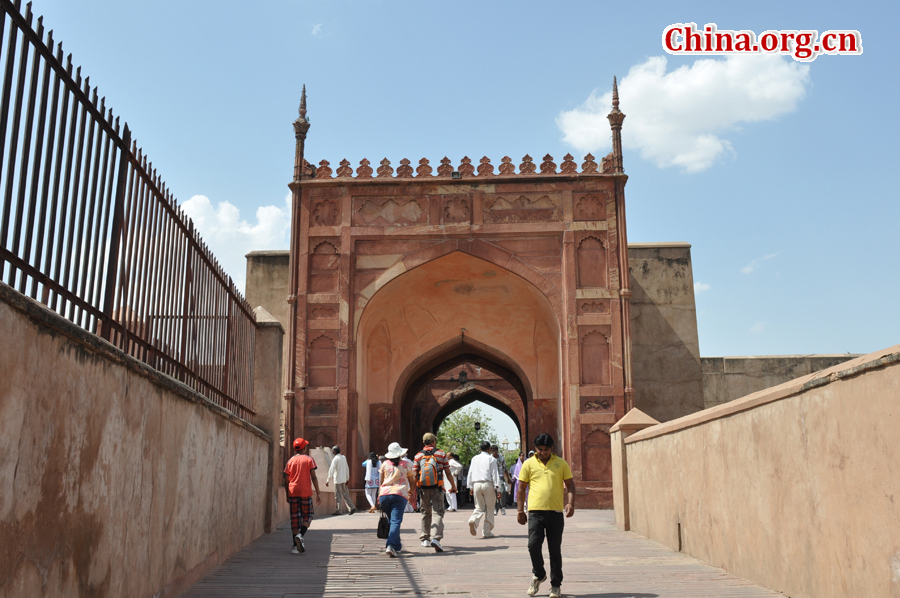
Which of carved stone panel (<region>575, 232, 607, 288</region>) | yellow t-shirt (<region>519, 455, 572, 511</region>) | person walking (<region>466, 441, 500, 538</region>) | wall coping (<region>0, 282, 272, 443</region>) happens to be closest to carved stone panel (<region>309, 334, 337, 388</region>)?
carved stone panel (<region>575, 232, 607, 288</region>)

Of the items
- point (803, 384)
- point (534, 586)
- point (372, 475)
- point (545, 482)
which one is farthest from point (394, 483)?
point (372, 475)

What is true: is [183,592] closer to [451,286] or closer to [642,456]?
[642,456]

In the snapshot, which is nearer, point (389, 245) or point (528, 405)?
point (389, 245)

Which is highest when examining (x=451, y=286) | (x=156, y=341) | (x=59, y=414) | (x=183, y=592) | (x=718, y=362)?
(x=451, y=286)

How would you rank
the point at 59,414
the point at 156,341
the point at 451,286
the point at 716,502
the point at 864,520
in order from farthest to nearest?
the point at 451,286, the point at 716,502, the point at 156,341, the point at 864,520, the point at 59,414

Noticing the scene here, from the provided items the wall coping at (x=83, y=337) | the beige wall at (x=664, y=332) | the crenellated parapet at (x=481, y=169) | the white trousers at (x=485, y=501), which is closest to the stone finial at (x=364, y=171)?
the crenellated parapet at (x=481, y=169)

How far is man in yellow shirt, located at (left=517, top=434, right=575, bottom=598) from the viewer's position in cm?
510

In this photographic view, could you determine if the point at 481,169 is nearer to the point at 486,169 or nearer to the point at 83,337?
the point at 486,169

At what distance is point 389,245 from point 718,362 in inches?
308

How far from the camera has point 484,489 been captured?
9.49m

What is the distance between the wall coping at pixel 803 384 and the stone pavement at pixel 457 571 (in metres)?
1.07

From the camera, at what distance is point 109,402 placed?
3721 mm

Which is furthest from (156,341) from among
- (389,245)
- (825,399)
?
(389,245)

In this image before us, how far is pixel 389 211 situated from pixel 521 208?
2498 mm
